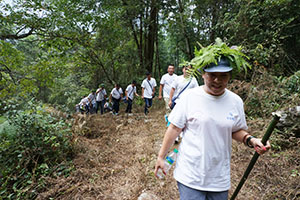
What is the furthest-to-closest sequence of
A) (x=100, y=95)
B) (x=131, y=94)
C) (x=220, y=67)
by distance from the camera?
(x=100, y=95), (x=131, y=94), (x=220, y=67)

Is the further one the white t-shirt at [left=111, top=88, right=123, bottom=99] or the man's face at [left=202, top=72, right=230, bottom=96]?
the white t-shirt at [left=111, top=88, right=123, bottom=99]

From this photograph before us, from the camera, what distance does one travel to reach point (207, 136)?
1341mm

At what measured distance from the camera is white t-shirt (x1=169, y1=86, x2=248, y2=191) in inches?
52.9

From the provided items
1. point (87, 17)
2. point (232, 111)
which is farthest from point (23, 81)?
point (232, 111)

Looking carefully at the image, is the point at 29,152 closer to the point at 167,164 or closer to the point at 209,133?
the point at 167,164

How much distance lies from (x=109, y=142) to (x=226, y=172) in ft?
13.4

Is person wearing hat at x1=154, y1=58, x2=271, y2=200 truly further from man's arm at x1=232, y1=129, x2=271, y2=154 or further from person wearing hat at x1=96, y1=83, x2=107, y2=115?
person wearing hat at x1=96, y1=83, x2=107, y2=115

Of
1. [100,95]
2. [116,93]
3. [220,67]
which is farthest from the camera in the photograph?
[100,95]

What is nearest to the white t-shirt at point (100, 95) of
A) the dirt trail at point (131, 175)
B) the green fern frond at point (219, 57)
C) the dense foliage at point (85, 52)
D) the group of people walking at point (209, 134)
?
the dense foliage at point (85, 52)

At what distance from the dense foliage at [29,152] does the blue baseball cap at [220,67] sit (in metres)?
3.36

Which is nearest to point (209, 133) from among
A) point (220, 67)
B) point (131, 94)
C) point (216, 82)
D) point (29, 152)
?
point (216, 82)

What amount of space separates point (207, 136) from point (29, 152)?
140 inches

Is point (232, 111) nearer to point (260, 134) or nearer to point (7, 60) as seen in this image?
point (260, 134)

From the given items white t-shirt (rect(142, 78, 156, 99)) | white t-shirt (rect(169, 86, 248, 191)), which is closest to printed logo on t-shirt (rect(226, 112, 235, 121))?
white t-shirt (rect(169, 86, 248, 191))
